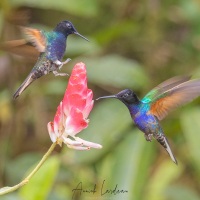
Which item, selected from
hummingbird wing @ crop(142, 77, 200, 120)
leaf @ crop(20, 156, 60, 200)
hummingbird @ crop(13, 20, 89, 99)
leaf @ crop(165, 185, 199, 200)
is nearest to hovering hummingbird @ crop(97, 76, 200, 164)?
hummingbird wing @ crop(142, 77, 200, 120)

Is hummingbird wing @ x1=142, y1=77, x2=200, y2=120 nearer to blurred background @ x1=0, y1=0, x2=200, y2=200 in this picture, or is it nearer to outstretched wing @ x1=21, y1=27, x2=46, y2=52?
outstretched wing @ x1=21, y1=27, x2=46, y2=52

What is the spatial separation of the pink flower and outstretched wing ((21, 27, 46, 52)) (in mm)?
66

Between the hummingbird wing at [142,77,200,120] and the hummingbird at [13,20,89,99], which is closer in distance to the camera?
the hummingbird at [13,20,89,99]

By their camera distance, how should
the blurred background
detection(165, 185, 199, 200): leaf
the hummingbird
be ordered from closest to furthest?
1. the hummingbird
2. the blurred background
3. detection(165, 185, 199, 200): leaf

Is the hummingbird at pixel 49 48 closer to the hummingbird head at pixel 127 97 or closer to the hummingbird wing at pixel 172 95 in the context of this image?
the hummingbird head at pixel 127 97

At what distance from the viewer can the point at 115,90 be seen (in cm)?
354

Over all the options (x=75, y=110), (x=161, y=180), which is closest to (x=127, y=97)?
(x=75, y=110)

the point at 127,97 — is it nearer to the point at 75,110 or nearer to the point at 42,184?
the point at 75,110

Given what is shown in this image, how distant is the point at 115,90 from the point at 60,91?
1.33ft

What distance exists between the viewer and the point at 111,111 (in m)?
2.89

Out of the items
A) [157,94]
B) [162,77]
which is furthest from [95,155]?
[157,94]

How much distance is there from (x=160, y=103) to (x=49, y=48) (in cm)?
27

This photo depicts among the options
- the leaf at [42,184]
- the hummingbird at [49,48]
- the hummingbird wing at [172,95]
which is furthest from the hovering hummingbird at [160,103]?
the leaf at [42,184]

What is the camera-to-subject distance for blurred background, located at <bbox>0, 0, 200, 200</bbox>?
254 cm
